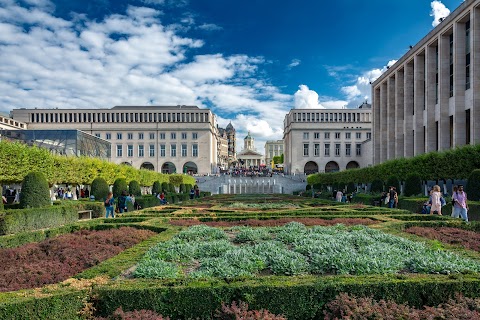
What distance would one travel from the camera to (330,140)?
96000 millimetres

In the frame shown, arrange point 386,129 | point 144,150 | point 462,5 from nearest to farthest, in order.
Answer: point 462,5 → point 386,129 → point 144,150

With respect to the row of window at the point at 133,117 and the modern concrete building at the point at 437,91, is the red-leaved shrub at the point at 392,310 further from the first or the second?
the row of window at the point at 133,117

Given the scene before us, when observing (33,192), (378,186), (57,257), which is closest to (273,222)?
(57,257)

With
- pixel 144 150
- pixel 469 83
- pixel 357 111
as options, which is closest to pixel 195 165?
pixel 144 150

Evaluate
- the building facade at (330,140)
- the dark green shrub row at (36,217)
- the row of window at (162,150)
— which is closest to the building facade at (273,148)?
the building facade at (330,140)

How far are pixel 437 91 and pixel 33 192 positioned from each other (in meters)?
42.9

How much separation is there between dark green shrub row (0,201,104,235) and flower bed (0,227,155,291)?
5.79 m

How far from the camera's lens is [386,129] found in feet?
193

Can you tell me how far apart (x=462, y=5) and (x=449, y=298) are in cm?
4007

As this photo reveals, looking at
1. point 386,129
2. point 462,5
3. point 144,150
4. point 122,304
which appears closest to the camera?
point 122,304

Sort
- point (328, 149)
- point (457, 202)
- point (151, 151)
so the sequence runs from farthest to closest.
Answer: point (328, 149)
point (151, 151)
point (457, 202)

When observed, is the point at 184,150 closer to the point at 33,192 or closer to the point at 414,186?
the point at 414,186

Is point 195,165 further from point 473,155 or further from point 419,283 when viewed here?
point 419,283

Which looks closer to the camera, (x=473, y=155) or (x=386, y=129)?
(x=473, y=155)
